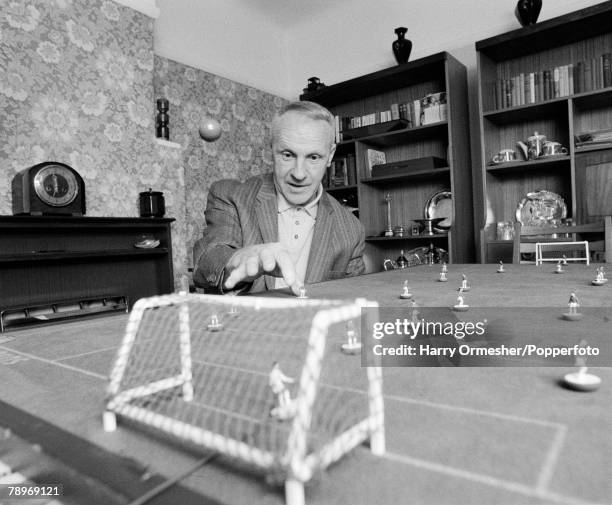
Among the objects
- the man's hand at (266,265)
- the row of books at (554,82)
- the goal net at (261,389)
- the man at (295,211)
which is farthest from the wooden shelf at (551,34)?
the goal net at (261,389)

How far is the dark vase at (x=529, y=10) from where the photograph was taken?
3887 millimetres

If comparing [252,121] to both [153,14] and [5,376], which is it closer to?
[153,14]

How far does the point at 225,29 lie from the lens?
546 cm

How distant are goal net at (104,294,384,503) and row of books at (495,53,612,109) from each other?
12.6 ft

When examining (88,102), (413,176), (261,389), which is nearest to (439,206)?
(413,176)

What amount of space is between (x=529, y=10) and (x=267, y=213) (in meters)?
3.19

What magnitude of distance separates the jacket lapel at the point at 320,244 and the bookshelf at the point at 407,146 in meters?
2.22

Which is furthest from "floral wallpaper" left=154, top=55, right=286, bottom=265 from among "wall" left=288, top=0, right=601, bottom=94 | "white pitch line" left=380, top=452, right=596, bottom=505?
"white pitch line" left=380, top=452, right=596, bottom=505

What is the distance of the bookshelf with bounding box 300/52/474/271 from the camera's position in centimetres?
438

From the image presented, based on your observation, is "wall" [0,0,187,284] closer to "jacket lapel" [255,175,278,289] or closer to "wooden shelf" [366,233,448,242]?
"wooden shelf" [366,233,448,242]

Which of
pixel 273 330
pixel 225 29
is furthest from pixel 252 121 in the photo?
pixel 273 330

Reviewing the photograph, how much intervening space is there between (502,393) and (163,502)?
37cm

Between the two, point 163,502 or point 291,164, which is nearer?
point 163,502

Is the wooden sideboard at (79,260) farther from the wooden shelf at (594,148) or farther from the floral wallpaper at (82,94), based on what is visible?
the wooden shelf at (594,148)
